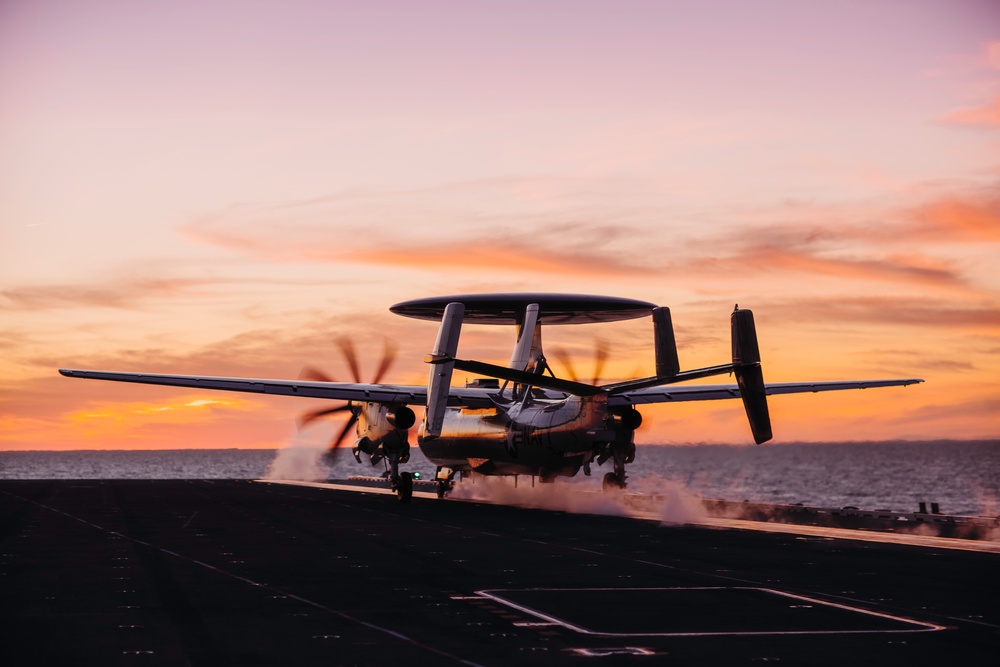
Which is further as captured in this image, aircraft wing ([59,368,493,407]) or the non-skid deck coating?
aircraft wing ([59,368,493,407])

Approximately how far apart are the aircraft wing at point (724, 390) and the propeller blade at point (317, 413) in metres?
13.2

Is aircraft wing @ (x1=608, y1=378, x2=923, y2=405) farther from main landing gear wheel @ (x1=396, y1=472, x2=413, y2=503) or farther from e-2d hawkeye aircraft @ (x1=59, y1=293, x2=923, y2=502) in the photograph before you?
main landing gear wheel @ (x1=396, y1=472, x2=413, y2=503)

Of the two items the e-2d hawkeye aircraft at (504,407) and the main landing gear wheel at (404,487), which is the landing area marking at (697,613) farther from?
the main landing gear wheel at (404,487)

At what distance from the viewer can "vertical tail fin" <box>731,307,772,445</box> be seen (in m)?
22.9

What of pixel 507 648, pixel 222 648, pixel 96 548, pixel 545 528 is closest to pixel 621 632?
pixel 507 648

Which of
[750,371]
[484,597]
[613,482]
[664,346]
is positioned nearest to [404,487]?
[613,482]

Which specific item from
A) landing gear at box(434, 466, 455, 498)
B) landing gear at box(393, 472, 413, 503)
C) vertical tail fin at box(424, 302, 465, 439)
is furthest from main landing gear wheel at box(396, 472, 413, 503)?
vertical tail fin at box(424, 302, 465, 439)

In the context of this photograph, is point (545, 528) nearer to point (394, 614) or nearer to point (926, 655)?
point (394, 614)

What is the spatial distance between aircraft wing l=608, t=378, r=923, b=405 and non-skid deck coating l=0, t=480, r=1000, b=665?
44.7 feet

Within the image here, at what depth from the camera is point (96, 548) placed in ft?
93.4

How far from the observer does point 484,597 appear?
62.3 ft

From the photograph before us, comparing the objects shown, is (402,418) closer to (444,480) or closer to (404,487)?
(404,487)

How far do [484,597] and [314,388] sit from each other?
2798 centimetres

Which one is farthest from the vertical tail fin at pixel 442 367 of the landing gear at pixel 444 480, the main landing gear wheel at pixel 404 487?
the landing gear at pixel 444 480
